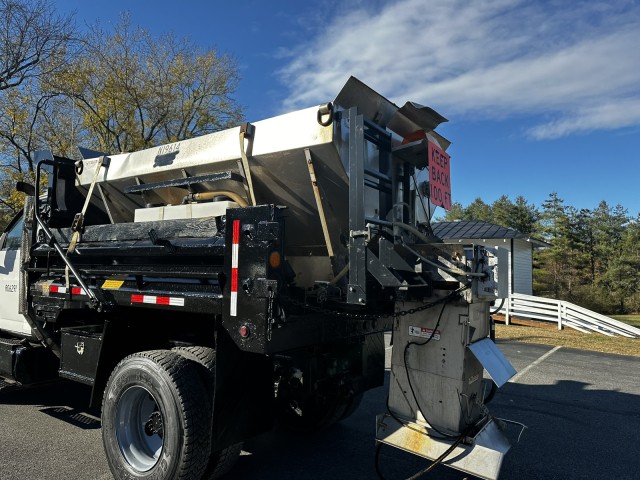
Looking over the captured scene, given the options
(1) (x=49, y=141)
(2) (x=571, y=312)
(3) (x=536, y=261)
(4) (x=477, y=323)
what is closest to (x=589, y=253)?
(3) (x=536, y=261)

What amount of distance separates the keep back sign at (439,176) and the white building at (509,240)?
49.8 ft

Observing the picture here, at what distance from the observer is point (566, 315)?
15.0 meters

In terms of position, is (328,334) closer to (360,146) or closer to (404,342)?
(404,342)

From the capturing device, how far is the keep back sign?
11.7 feet

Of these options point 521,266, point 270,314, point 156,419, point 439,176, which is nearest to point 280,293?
point 270,314

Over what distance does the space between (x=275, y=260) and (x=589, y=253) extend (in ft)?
162

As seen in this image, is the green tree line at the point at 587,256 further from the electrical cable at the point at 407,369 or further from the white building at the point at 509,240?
the electrical cable at the point at 407,369

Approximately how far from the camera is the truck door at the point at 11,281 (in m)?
4.98

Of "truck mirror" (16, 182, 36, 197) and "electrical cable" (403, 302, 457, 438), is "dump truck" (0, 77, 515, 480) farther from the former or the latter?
"truck mirror" (16, 182, 36, 197)

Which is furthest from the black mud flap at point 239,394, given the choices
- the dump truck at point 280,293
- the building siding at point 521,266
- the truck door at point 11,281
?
the building siding at point 521,266

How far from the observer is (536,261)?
44281 mm

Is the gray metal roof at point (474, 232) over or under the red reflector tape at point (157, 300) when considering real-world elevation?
over

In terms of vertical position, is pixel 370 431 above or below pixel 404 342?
below

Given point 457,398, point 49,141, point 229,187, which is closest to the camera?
A: point 457,398
